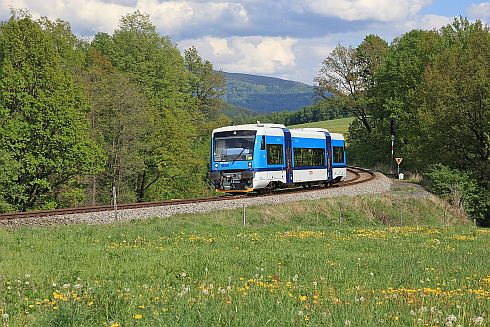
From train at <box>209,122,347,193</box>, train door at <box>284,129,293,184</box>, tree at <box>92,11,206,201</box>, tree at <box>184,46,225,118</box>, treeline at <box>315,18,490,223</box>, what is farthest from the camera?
tree at <box>184,46,225,118</box>

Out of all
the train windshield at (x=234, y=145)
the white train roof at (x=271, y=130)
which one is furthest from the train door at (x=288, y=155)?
the train windshield at (x=234, y=145)

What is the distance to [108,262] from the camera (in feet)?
36.8

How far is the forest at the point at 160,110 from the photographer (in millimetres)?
36125

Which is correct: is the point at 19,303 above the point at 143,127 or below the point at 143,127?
below

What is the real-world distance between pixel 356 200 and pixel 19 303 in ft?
83.3

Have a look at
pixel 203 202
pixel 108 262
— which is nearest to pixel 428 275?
pixel 108 262

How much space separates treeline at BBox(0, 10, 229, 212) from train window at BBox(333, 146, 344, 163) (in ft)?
48.8

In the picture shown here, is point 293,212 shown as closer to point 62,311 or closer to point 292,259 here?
point 292,259

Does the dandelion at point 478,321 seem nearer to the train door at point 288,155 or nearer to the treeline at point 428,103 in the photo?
the train door at point 288,155

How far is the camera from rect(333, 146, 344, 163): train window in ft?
133

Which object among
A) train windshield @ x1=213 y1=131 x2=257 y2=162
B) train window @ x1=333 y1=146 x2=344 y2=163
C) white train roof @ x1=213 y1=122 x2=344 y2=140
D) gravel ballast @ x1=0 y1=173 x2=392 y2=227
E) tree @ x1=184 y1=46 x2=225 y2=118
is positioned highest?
tree @ x1=184 y1=46 x2=225 y2=118

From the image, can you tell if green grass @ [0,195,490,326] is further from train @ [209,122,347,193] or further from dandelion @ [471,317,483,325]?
train @ [209,122,347,193]

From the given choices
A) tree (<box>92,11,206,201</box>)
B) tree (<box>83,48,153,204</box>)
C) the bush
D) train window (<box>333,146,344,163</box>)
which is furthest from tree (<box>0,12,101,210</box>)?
the bush

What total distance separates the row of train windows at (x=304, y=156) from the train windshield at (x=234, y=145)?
4.11ft
